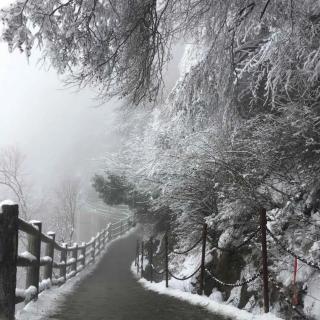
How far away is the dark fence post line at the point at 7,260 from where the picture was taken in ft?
15.7

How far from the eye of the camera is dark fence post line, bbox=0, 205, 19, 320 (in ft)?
15.7

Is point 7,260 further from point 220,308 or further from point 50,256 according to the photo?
point 50,256

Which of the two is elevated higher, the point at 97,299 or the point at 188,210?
the point at 188,210

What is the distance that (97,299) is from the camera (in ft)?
28.4

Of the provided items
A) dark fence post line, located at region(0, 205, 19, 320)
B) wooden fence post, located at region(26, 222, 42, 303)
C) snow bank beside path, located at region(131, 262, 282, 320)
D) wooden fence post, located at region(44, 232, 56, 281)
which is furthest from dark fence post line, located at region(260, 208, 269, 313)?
wooden fence post, located at region(44, 232, 56, 281)

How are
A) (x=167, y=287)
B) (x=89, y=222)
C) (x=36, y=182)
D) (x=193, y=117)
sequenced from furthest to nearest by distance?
(x=36, y=182), (x=89, y=222), (x=193, y=117), (x=167, y=287)

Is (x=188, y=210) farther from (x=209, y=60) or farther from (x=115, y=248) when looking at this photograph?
(x=115, y=248)

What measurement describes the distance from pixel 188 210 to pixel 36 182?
81410 mm

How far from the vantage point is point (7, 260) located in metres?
4.82

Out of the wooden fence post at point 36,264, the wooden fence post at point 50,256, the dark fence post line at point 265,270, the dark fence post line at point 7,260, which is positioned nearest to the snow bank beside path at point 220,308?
the dark fence post line at point 265,270

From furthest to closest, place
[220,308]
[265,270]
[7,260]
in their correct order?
[220,308] → [265,270] → [7,260]

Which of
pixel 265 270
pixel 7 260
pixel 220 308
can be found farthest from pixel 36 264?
pixel 265 270

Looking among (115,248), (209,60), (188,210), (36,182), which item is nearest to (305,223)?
(209,60)

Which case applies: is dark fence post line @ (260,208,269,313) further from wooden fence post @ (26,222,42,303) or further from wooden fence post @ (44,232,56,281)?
wooden fence post @ (44,232,56,281)
